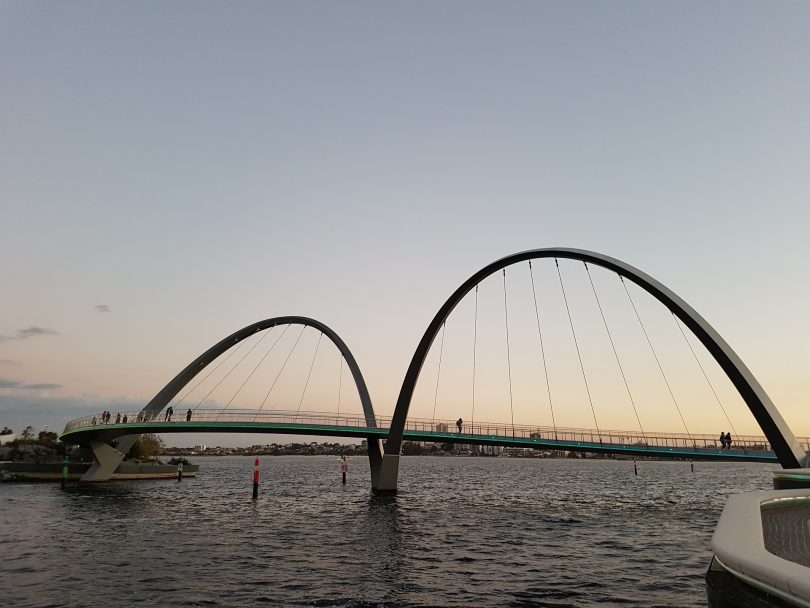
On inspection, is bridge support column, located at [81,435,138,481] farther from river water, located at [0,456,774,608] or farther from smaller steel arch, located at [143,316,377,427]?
river water, located at [0,456,774,608]

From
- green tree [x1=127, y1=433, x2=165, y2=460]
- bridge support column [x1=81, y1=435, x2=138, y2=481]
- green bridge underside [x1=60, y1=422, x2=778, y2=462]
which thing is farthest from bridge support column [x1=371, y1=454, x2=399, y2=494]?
green tree [x1=127, y1=433, x2=165, y2=460]

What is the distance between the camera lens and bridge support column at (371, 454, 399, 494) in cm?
4512

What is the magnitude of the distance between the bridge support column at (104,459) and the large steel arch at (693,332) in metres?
33.9

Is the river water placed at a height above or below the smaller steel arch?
below

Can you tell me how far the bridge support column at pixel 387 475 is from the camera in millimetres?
45125

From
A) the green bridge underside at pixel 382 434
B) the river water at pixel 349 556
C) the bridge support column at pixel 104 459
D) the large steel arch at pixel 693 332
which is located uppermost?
the large steel arch at pixel 693 332

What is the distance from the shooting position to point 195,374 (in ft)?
199

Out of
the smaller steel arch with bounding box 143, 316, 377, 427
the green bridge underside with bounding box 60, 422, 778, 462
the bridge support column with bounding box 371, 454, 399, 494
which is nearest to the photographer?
the green bridge underside with bounding box 60, 422, 778, 462

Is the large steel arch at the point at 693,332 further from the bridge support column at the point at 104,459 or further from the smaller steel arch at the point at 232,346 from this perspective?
the bridge support column at the point at 104,459

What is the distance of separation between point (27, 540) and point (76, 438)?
122ft

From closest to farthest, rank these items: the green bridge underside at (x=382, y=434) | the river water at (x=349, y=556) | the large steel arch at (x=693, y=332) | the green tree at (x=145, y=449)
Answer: the river water at (x=349, y=556) → the large steel arch at (x=693, y=332) → the green bridge underside at (x=382, y=434) → the green tree at (x=145, y=449)

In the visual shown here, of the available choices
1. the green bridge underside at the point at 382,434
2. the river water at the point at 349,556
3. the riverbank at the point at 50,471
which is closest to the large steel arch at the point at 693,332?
the green bridge underside at the point at 382,434

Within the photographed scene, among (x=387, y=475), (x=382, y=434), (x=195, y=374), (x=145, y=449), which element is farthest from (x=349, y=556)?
(x=145, y=449)

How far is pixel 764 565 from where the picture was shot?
3729mm
